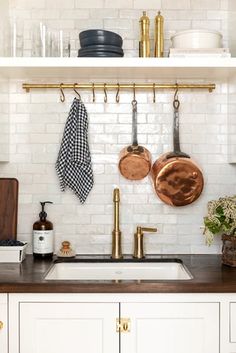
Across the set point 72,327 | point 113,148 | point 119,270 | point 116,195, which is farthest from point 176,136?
point 72,327

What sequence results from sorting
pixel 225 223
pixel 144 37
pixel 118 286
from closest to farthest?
pixel 118 286 < pixel 225 223 < pixel 144 37

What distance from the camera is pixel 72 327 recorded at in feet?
6.87

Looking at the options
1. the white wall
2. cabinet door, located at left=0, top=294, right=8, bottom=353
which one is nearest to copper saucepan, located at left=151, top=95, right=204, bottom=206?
the white wall

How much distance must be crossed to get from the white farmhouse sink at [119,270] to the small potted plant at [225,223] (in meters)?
0.25

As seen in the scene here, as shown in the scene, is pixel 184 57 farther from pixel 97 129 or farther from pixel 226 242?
pixel 226 242

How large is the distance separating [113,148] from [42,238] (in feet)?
1.98

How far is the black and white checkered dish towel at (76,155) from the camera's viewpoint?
8.71 ft

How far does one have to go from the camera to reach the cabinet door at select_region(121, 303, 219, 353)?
2.09 m

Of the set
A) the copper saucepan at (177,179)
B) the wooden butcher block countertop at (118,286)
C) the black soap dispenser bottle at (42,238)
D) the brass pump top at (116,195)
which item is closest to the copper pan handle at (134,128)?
the copper saucepan at (177,179)

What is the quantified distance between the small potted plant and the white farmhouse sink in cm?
25

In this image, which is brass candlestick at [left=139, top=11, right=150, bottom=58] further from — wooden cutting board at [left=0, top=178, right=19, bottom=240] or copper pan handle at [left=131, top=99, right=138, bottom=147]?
wooden cutting board at [left=0, top=178, right=19, bottom=240]

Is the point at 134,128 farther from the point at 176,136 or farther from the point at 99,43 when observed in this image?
the point at 99,43

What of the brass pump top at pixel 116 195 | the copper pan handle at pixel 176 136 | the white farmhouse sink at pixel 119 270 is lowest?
the white farmhouse sink at pixel 119 270

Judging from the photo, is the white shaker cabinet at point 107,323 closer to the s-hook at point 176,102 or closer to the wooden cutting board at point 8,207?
the wooden cutting board at point 8,207
